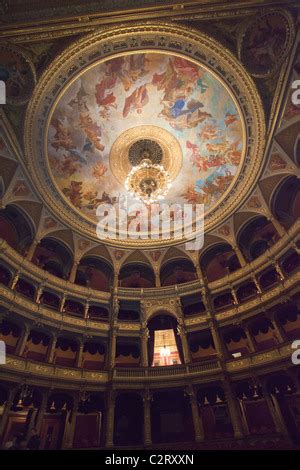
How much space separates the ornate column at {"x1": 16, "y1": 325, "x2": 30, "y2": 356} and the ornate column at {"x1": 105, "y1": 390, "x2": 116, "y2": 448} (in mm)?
4740

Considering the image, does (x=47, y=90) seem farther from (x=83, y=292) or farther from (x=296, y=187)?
(x=296, y=187)

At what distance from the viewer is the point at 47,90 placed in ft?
40.3

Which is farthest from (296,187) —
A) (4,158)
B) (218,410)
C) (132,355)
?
(4,158)

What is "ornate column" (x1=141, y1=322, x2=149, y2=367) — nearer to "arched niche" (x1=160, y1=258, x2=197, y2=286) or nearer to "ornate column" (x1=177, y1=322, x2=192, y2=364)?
"ornate column" (x1=177, y1=322, x2=192, y2=364)

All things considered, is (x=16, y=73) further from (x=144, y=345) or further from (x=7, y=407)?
(x=144, y=345)

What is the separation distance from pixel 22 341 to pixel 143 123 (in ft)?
42.7

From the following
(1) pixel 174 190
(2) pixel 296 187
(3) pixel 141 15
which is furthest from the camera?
(1) pixel 174 190

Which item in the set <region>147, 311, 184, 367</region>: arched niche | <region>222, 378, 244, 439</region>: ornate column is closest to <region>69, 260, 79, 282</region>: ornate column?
<region>147, 311, 184, 367</region>: arched niche

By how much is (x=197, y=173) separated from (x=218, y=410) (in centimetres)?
1311

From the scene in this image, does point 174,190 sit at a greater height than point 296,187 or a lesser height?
greater

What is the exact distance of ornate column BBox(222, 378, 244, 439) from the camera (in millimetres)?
11336

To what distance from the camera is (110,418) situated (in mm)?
12359

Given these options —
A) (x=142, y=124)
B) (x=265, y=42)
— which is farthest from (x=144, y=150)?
(x=265, y=42)

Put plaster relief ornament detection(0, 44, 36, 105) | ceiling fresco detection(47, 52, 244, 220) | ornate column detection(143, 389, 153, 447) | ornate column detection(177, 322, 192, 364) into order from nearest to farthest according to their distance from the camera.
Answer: plaster relief ornament detection(0, 44, 36, 105) → ornate column detection(143, 389, 153, 447) → ceiling fresco detection(47, 52, 244, 220) → ornate column detection(177, 322, 192, 364)
